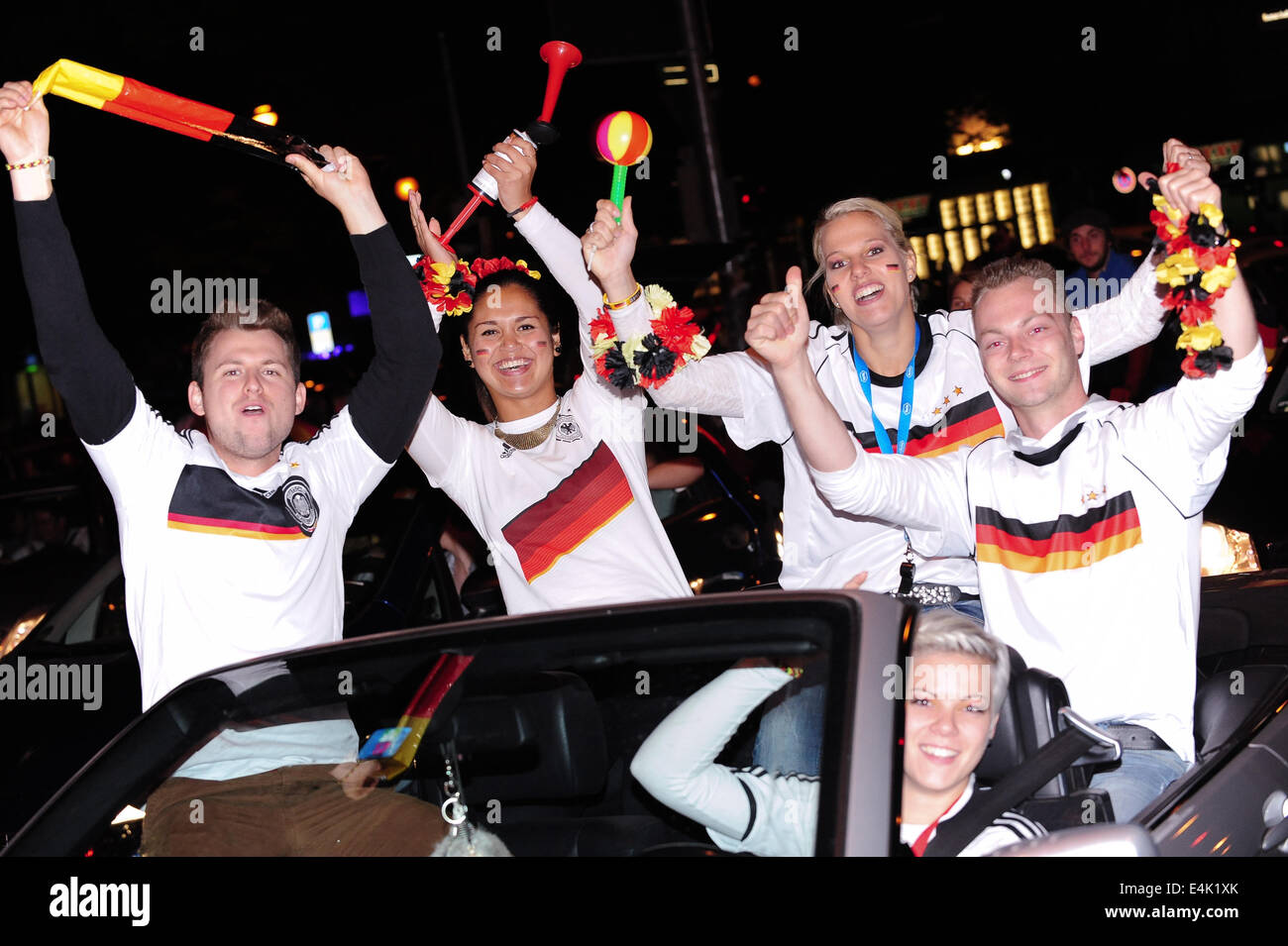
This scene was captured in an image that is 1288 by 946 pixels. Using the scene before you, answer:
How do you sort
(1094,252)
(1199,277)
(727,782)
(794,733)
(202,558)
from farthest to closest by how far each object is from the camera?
(1094,252)
(202,558)
(1199,277)
(727,782)
(794,733)

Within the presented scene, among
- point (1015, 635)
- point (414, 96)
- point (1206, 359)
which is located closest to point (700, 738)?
point (1015, 635)

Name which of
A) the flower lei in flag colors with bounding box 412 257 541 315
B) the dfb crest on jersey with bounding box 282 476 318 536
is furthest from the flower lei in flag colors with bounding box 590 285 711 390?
the dfb crest on jersey with bounding box 282 476 318 536

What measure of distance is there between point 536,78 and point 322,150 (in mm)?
9732

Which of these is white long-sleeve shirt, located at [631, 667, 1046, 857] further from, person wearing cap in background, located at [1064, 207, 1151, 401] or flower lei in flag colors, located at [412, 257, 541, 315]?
person wearing cap in background, located at [1064, 207, 1151, 401]

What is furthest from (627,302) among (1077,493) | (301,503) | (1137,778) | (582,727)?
(1137,778)

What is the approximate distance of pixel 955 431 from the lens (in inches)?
142

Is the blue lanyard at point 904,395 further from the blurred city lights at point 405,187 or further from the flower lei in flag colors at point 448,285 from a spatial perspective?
the blurred city lights at point 405,187

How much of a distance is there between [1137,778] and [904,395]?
1312mm

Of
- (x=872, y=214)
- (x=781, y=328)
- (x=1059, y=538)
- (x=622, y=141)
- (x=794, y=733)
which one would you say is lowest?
(x=794, y=733)

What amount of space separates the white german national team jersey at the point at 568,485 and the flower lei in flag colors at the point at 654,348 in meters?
0.05

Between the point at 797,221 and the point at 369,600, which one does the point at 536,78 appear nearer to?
the point at 369,600

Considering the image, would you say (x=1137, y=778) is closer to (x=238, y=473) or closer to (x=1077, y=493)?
(x=1077, y=493)

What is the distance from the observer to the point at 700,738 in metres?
2.35

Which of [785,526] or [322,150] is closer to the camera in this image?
[322,150]
